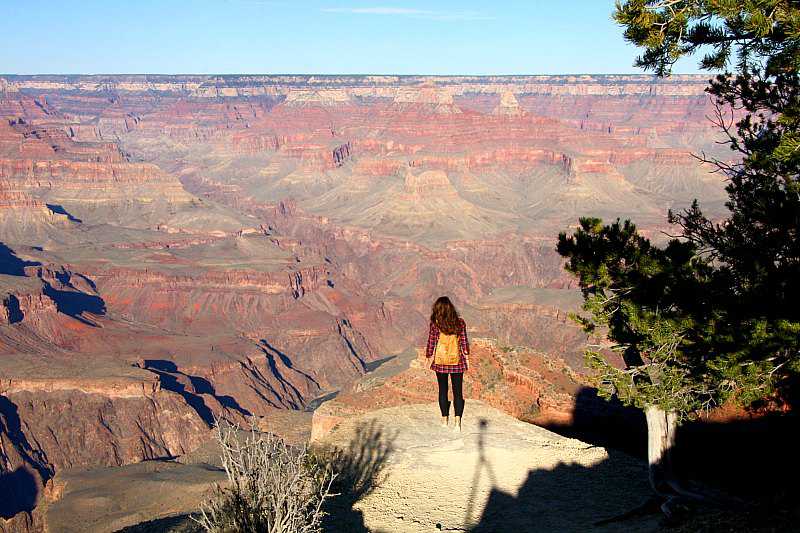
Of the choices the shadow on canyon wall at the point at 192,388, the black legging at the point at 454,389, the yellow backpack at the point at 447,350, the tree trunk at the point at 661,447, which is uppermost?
the yellow backpack at the point at 447,350

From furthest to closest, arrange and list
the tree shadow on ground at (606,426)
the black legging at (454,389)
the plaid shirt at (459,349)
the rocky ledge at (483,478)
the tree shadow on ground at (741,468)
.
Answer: the tree shadow on ground at (606,426), the black legging at (454,389), the plaid shirt at (459,349), the rocky ledge at (483,478), the tree shadow on ground at (741,468)

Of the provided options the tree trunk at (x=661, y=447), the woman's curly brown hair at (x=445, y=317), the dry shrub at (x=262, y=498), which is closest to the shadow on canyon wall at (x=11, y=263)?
the woman's curly brown hair at (x=445, y=317)

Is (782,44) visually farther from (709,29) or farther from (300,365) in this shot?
(300,365)

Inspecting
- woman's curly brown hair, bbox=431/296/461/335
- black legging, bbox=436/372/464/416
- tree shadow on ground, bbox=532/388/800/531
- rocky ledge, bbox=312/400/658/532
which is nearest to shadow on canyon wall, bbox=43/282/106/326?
rocky ledge, bbox=312/400/658/532

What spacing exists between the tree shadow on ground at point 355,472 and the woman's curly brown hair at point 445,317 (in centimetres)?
322

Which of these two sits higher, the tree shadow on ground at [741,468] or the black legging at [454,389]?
the black legging at [454,389]

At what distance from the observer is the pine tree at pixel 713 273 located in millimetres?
12383

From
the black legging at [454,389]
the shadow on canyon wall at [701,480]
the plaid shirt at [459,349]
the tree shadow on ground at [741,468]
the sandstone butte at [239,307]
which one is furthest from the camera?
the sandstone butte at [239,307]

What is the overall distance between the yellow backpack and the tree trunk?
12.1ft

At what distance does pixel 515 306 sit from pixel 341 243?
237ft

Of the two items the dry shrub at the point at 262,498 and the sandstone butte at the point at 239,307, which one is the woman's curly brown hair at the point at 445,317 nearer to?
the dry shrub at the point at 262,498

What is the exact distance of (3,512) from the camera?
5128 centimetres

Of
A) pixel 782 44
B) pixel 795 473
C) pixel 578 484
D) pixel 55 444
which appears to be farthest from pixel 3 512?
pixel 782 44

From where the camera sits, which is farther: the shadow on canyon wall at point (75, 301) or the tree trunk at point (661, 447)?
the shadow on canyon wall at point (75, 301)
